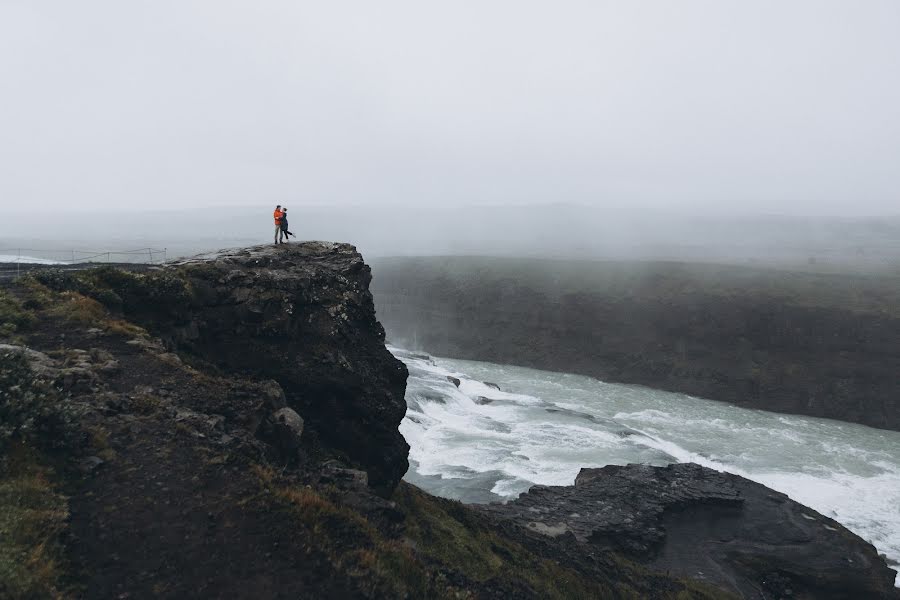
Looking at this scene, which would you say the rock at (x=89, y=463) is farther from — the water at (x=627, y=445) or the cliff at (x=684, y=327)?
the cliff at (x=684, y=327)

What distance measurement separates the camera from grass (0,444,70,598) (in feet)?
20.4

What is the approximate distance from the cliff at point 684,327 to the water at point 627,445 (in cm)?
553

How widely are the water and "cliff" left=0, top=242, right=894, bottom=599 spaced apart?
9.49m

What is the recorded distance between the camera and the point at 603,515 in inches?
922

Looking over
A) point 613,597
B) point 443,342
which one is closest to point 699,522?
point 613,597

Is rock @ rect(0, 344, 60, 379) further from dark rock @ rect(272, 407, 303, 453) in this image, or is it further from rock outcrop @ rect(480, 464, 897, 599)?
rock outcrop @ rect(480, 464, 897, 599)

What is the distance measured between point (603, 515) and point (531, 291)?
65.9 m

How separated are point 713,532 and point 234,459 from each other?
23045 millimetres

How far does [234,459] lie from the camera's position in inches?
365

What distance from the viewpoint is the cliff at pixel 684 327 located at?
5775 centimetres

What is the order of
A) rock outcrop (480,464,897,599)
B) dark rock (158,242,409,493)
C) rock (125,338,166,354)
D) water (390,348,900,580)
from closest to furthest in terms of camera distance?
rock (125,338,166,354)
dark rock (158,242,409,493)
rock outcrop (480,464,897,599)
water (390,348,900,580)

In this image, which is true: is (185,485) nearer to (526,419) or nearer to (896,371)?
(526,419)

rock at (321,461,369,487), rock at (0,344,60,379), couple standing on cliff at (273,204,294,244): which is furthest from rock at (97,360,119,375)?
couple standing on cliff at (273,204,294,244)

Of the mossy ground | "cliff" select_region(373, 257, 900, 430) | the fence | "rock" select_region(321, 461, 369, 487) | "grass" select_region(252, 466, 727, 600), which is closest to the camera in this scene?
the mossy ground
